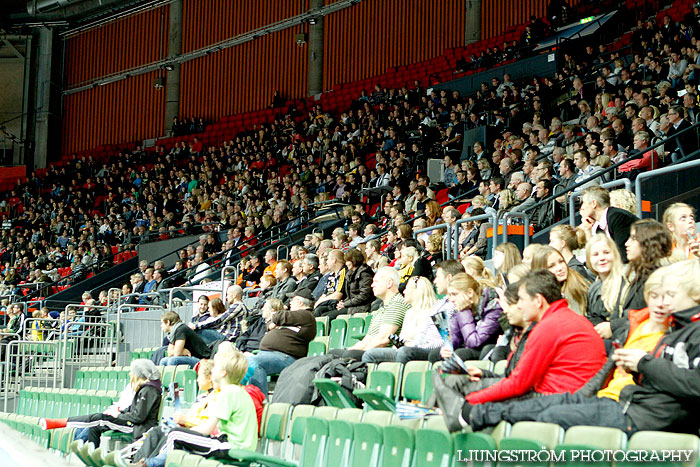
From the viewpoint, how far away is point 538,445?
291cm

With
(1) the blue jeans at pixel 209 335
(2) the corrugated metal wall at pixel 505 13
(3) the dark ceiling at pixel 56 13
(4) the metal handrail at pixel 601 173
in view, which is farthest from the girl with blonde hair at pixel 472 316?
(3) the dark ceiling at pixel 56 13

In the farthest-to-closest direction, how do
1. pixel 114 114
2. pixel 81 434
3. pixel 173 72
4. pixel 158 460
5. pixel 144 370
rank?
pixel 114 114 < pixel 173 72 < pixel 81 434 < pixel 144 370 < pixel 158 460

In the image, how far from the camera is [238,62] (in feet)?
77.2

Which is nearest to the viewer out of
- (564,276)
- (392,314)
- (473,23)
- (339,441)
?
(339,441)

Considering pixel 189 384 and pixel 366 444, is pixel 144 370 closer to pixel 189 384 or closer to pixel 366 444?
pixel 189 384

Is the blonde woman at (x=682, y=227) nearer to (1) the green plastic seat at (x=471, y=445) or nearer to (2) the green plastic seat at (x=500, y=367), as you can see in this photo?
(2) the green plastic seat at (x=500, y=367)

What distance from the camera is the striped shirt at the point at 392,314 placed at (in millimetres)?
5906

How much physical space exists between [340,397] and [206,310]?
5.09 meters

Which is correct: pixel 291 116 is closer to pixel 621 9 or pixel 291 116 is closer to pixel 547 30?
pixel 547 30

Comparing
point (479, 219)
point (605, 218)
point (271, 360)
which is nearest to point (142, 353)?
→ point (271, 360)

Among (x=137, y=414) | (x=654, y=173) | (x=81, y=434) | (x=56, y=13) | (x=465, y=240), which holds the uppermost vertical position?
(x=56, y=13)

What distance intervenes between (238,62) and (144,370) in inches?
724

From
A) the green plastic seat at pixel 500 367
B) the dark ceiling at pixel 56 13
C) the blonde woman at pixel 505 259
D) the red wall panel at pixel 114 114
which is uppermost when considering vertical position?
the dark ceiling at pixel 56 13

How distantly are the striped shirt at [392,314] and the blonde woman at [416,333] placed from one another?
2.5 inches
